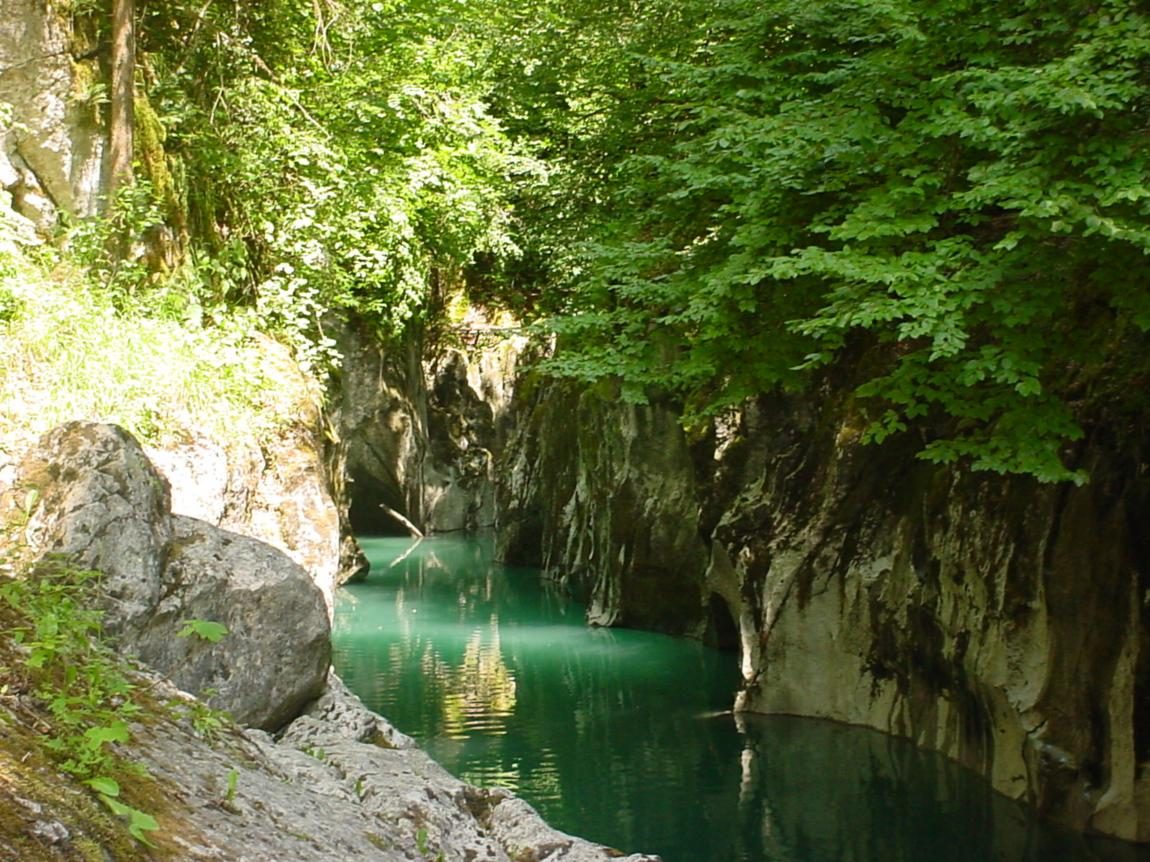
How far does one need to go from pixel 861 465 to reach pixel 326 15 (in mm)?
8672

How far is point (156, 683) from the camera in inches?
184

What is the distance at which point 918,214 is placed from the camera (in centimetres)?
855

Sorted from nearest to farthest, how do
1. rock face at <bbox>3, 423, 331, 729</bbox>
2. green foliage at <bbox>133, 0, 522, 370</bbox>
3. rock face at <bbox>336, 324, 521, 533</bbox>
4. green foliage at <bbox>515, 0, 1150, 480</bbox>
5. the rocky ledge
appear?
1. the rocky ledge
2. rock face at <bbox>3, 423, 331, 729</bbox>
3. green foliage at <bbox>515, 0, 1150, 480</bbox>
4. green foliage at <bbox>133, 0, 522, 370</bbox>
5. rock face at <bbox>336, 324, 521, 533</bbox>

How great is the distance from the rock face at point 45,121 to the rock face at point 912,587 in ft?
24.5

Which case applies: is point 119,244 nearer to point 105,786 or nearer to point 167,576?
point 167,576

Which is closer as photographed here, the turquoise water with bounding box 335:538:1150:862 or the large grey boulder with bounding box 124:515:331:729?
the large grey boulder with bounding box 124:515:331:729

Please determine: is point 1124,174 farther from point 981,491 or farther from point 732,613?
point 732,613

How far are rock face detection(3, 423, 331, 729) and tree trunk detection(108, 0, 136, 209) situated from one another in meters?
6.05

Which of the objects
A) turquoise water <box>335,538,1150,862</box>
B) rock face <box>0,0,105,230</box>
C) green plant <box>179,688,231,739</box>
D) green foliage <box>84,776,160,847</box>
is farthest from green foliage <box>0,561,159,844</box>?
rock face <box>0,0,105,230</box>

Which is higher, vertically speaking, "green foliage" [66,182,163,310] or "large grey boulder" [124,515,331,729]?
"green foliage" [66,182,163,310]

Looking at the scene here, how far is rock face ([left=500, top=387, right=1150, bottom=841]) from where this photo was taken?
376 inches

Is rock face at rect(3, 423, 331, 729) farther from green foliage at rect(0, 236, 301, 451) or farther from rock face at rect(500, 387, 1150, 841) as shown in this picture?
rock face at rect(500, 387, 1150, 841)

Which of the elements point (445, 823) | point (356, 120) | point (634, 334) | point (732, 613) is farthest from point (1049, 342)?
point (356, 120)

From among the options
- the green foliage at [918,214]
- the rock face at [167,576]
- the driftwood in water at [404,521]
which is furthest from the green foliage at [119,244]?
the driftwood in water at [404,521]
